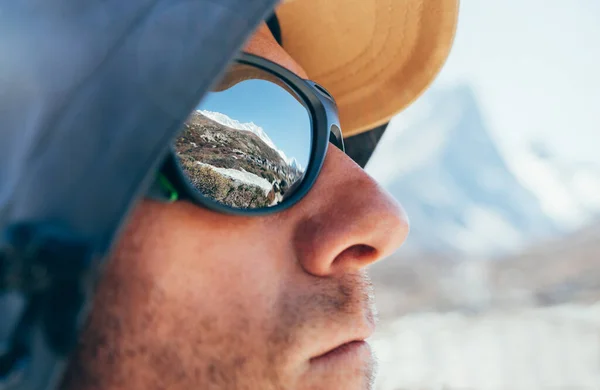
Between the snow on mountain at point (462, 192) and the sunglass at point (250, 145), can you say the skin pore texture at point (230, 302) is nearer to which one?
the sunglass at point (250, 145)

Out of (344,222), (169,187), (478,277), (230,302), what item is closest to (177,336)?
(230,302)

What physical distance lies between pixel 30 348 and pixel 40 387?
35 millimetres

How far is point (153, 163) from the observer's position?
45cm

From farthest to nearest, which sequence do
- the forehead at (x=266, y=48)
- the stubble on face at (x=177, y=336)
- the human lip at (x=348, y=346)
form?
the forehead at (x=266, y=48) < the human lip at (x=348, y=346) < the stubble on face at (x=177, y=336)

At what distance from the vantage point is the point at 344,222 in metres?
0.76

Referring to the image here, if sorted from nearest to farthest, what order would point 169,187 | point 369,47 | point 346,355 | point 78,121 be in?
point 78,121
point 169,187
point 346,355
point 369,47

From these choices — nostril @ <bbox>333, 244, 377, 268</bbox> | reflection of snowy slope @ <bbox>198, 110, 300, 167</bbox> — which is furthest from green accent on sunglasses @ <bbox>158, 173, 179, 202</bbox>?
nostril @ <bbox>333, 244, 377, 268</bbox>

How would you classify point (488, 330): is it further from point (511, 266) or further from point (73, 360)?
point (73, 360)

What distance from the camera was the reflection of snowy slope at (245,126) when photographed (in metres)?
0.68

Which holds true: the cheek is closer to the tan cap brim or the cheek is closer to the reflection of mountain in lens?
the reflection of mountain in lens

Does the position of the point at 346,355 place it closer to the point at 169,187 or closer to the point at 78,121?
the point at 169,187

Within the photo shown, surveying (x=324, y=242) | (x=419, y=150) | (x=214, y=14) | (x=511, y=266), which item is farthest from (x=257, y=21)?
(x=511, y=266)

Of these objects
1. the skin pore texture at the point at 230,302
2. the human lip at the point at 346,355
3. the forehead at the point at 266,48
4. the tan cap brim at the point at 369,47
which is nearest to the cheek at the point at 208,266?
the skin pore texture at the point at 230,302

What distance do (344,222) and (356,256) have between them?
0.19 feet
